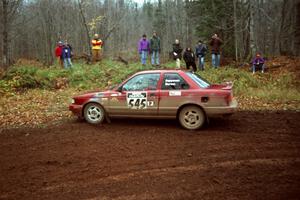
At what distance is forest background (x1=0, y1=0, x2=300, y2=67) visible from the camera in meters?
23.5

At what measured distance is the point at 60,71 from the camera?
18172 mm

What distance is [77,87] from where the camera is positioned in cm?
1631

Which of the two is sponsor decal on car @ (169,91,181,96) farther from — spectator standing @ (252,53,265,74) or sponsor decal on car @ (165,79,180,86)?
spectator standing @ (252,53,265,74)

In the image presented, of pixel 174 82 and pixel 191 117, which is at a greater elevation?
pixel 174 82

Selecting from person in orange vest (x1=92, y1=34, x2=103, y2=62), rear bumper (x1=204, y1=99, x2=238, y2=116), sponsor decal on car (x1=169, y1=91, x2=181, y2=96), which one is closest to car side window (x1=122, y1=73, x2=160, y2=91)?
sponsor decal on car (x1=169, y1=91, x2=181, y2=96)

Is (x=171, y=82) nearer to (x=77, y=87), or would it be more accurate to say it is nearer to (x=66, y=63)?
(x=77, y=87)

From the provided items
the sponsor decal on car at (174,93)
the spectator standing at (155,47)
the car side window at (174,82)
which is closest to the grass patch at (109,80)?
the spectator standing at (155,47)

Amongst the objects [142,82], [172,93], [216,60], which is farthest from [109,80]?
[172,93]

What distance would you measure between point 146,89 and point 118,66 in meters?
11.4

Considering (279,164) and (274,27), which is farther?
(274,27)

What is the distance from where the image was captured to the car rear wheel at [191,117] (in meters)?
8.38

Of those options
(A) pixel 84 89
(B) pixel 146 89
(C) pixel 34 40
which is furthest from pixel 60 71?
(C) pixel 34 40

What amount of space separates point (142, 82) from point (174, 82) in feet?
3.06

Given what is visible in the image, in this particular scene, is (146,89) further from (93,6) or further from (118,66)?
(93,6)
